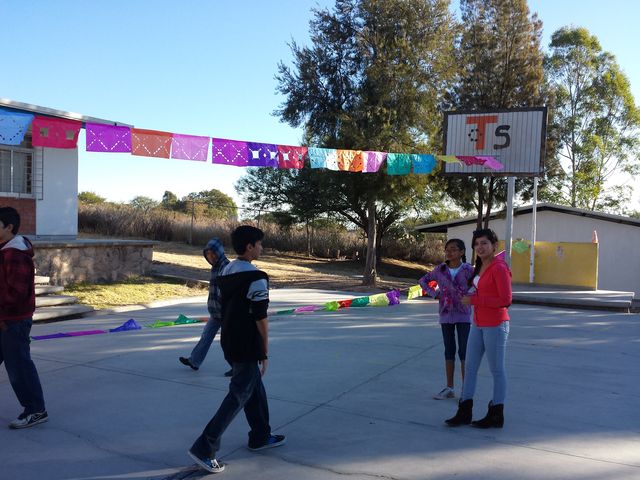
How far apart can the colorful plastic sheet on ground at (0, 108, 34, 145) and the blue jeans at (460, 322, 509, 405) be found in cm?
755

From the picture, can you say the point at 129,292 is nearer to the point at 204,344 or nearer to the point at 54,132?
the point at 54,132

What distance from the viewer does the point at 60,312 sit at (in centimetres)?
970

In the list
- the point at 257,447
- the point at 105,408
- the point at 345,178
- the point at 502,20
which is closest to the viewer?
the point at 257,447

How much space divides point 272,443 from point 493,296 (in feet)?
6.85

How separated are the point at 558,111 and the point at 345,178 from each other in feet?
71.7

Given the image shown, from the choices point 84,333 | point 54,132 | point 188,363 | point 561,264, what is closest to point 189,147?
point 54,132

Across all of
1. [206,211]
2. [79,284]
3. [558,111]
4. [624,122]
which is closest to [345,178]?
[79,284]

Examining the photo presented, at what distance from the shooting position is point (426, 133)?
693 inches

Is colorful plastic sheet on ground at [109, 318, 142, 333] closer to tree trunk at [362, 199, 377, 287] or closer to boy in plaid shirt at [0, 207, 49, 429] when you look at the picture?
boy in plaid shirt at [0, 207, 49, 429]

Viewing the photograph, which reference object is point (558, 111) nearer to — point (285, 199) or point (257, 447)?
point (285, 199)

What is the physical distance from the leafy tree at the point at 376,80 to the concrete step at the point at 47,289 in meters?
8.68

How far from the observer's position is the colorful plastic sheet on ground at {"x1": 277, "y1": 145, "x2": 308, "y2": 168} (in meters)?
11.8

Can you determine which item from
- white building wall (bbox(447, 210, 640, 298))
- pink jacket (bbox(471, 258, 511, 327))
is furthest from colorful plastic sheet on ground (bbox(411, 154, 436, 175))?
white building wall (bbox(447, 210, 640, 298))

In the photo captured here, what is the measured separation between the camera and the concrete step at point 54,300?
10065 millimetres
